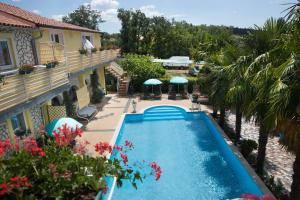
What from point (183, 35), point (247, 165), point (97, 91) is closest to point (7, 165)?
point (247, 165)

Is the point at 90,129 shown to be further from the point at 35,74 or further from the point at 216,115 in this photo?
the point at 216,115

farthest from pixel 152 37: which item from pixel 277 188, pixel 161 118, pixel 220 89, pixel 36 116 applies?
pixel 277 188

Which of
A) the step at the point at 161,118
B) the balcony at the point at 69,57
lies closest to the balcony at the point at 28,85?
the balcony at the point at 69,57

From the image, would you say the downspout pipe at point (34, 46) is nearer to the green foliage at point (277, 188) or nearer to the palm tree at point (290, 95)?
the palm tree at point (290, 95)

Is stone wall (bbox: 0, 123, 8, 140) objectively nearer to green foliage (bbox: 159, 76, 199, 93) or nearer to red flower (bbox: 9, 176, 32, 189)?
red flower (bbox: 9, 176, 32, 189)

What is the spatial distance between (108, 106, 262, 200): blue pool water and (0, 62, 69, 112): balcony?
20.7 ft

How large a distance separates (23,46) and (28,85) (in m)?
4.03

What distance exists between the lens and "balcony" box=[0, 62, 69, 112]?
8969 mm

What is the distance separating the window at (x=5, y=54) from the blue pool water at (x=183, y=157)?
8824 mm

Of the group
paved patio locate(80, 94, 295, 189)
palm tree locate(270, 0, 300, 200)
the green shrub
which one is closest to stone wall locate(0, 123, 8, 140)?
paved patio locate(80, 94, 295, 189)

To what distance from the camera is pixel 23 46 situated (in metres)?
13.1

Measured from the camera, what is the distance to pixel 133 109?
23328 millimetres

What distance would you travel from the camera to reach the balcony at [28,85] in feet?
29.4

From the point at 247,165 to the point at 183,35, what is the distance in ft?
162
